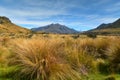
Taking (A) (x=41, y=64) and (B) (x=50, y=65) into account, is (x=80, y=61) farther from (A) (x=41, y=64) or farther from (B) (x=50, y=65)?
(A) (x=41, y=64)

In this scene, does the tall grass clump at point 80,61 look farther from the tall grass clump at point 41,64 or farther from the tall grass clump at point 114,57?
the tall grass clump at point 114,57

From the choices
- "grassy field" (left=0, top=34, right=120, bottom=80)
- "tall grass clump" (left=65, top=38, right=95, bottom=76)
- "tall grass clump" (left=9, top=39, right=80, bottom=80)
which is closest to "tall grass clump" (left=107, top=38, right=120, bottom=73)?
"grassy field" (left=0, top=34, right=120, bottom=80)

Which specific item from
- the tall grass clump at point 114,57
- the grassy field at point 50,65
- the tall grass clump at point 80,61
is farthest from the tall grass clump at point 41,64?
the tall grass clump at point 114,57

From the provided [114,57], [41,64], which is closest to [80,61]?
[114,57]

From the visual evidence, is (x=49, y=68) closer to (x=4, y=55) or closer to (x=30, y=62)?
(x=30, y=62)

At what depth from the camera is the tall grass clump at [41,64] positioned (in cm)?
742

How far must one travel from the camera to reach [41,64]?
24.6ft

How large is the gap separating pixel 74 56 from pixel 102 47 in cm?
413

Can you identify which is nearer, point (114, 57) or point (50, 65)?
point (50, 65)

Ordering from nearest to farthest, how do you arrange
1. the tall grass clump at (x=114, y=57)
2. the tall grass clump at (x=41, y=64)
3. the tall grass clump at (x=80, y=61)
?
the tall grass clump at (x=41, y=64) < the tall grass clump at (x=80, y=61) < the tall grass clump at (x=114, y=57)

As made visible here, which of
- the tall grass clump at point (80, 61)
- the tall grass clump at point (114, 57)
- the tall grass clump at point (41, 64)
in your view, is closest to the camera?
the tall grass clump at point (41, 64)

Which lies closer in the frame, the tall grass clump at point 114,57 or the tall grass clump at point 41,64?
the tall grass clump at point 41,64

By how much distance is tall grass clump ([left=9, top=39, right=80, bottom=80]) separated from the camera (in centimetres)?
742

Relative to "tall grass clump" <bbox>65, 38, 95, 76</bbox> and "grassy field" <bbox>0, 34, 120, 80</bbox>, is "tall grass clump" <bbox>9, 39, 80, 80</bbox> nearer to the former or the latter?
"grassy field" <bbox>0, 34, 120, 80</bbox>
